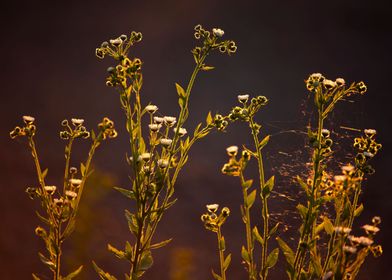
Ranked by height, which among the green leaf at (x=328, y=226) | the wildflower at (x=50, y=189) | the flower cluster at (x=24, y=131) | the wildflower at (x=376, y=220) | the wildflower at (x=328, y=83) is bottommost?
the wildflower at (x=50, y=189)

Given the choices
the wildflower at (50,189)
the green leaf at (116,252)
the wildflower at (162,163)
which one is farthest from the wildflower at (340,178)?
the wildflower at (50,189)

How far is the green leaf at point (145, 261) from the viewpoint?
37.3 inches

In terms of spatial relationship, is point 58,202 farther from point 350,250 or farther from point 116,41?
point 350,250

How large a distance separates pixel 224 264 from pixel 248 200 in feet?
0.43

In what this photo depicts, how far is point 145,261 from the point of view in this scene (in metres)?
0.96

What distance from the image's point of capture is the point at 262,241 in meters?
0.93

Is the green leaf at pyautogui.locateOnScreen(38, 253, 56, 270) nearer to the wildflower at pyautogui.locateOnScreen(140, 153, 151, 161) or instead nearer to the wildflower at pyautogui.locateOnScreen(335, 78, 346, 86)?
the wildflower at pyautogui.locateOnScreen(140, 153, 151, 161)

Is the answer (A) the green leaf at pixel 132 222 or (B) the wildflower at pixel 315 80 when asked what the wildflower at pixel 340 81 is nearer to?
(B) the wildflower at pixel 315 80

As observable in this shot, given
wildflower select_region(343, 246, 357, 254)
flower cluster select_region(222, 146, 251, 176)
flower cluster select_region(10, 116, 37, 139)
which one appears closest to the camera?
wildflower select_region(343, 246, 357, 254)

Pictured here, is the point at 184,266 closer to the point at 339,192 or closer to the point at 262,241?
the point at 262,241

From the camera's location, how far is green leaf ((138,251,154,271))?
3.11ft

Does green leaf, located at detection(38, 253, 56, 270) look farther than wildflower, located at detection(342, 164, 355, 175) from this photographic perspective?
Yes

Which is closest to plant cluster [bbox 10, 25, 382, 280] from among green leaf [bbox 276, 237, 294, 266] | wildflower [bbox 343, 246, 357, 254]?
green leaf [bbox 276, 237, 294, 266]

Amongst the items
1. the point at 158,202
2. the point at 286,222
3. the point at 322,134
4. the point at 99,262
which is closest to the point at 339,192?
the point at 322,134
